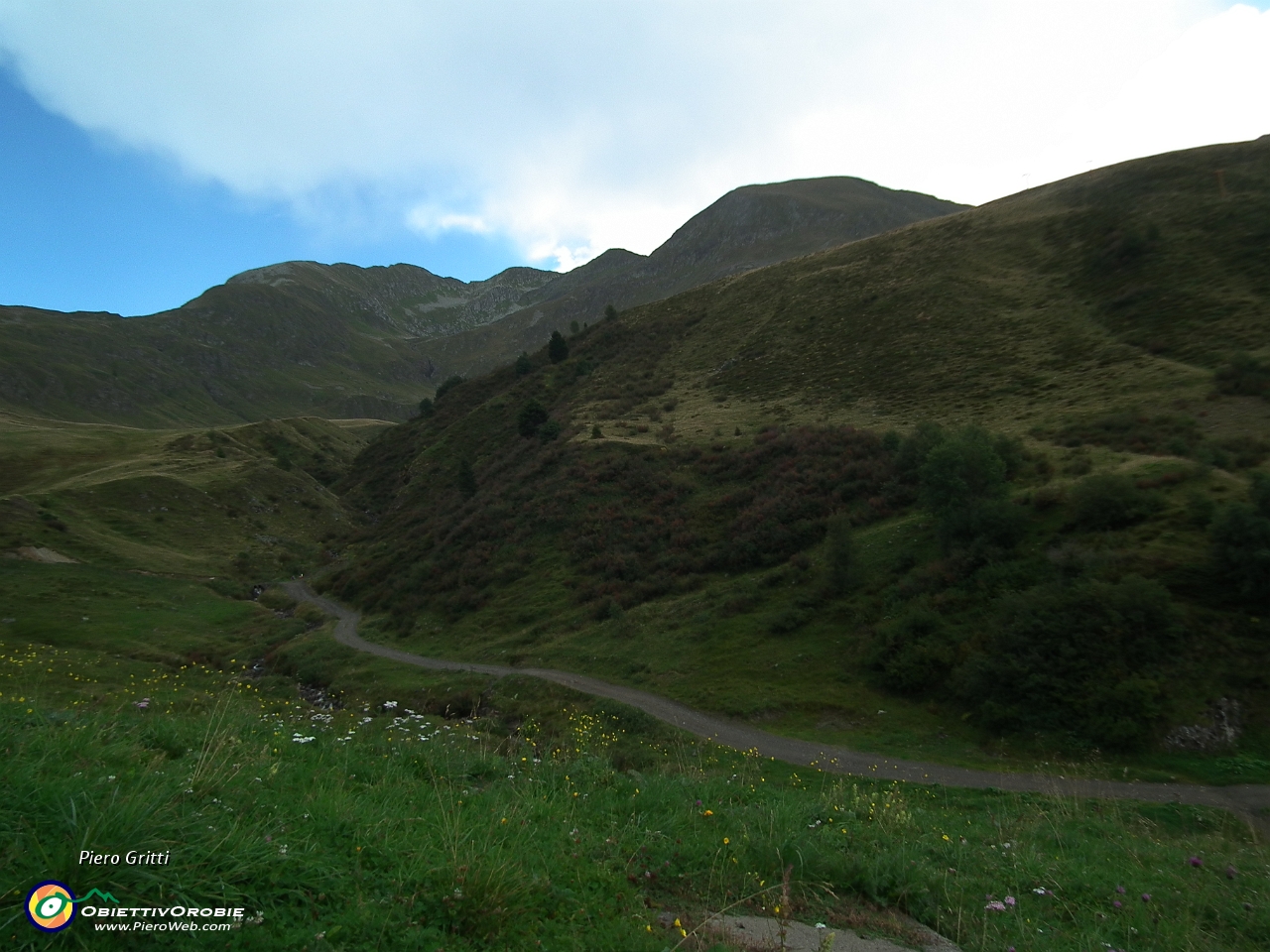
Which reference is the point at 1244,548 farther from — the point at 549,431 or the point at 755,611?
the point at 549,431

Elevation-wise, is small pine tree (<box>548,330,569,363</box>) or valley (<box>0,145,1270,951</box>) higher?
small pine tree (<box>548,330,569,363</box>)

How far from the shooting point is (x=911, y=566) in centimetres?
2831

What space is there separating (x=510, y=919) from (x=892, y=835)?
17.7 ft

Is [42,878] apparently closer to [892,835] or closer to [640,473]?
[892,835]

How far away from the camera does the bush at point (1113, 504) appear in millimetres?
23656

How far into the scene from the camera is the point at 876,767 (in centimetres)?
1841

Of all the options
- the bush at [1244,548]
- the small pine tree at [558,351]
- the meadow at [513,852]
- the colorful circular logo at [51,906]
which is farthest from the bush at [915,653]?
the small pine tree at [558,351]

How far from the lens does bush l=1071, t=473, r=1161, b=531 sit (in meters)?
23.7

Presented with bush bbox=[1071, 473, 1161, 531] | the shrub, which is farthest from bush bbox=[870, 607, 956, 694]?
the shrub

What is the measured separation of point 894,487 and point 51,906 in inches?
1502

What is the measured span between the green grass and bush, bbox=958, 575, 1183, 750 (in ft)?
35.8

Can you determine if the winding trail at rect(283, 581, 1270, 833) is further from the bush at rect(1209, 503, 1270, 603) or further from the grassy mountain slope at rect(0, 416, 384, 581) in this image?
the grassy mountain slope at rect(0, 416, 384, 581)

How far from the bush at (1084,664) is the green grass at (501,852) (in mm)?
10902

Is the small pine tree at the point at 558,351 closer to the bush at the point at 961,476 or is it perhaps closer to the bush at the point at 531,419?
the bush at the point at 531,419
